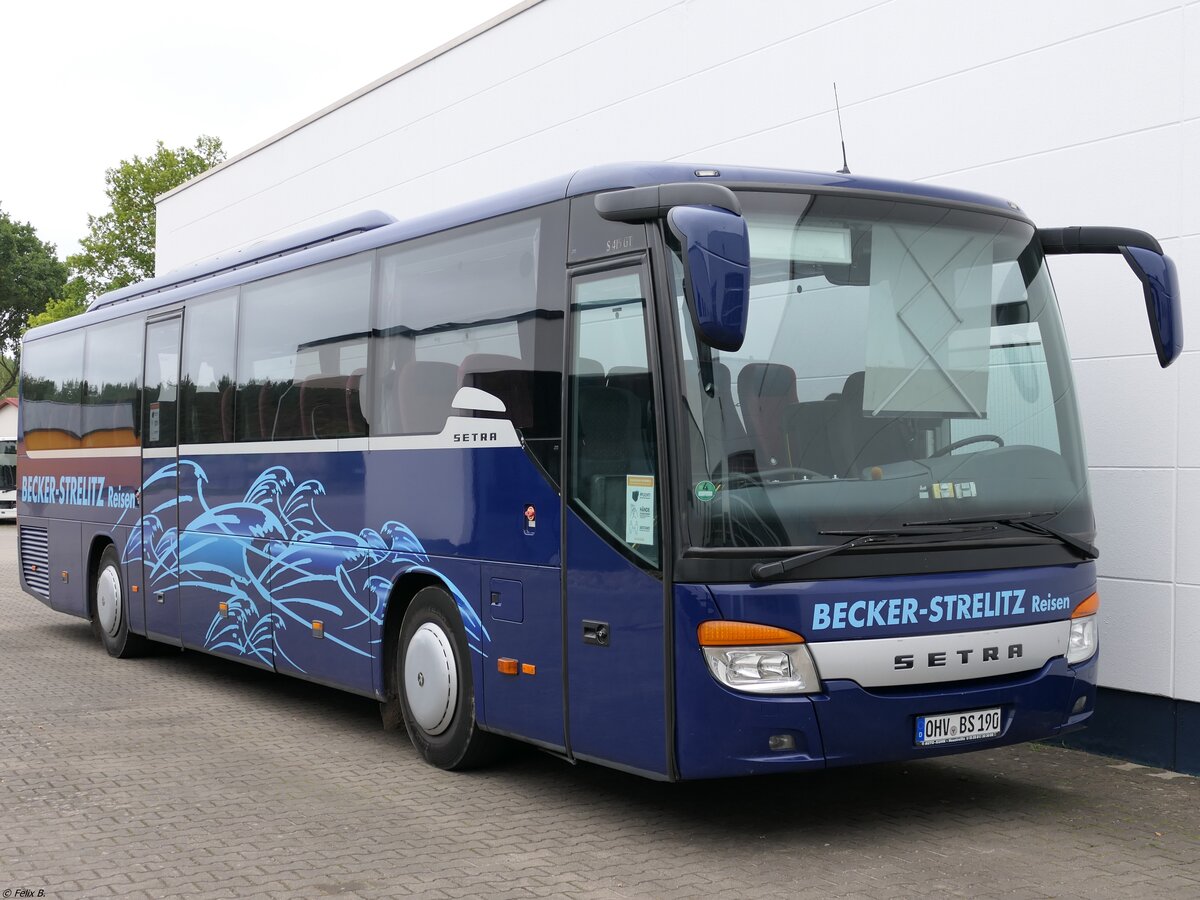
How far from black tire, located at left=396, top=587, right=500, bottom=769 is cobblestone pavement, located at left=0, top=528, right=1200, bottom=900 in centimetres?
16

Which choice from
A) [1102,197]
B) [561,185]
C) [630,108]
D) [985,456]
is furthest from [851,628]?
[630,108]

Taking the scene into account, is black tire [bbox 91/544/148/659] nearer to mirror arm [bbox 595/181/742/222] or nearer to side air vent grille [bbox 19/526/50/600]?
side air vent grille [bbox 19/526/50/600]

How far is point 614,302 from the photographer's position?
20.9ft

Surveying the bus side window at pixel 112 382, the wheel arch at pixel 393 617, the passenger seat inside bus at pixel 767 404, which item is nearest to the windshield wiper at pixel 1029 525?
the passenger seat inside bus at pixel 767 404

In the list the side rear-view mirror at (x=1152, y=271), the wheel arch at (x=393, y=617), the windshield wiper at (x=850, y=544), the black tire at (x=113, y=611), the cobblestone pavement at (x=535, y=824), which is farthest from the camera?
the black tire at (x=113, y=611)

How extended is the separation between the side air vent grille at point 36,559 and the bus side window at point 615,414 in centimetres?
970

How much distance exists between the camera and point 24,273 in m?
65.6

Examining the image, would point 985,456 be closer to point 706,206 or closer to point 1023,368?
point 1023,368

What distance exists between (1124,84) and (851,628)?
4171 millimetres

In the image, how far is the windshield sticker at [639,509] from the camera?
6.00 meters

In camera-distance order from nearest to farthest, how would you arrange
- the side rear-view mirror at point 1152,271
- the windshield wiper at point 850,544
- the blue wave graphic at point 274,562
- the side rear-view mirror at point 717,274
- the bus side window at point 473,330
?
the side rear-view mirror at point 717,274 < the windshield wiper at point 850,544 < the bus side window at point 473,330 < the side rear-view mirror at point 1152,271 < the blue wave graphic at point 274,562

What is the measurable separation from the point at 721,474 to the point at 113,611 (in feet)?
28.3

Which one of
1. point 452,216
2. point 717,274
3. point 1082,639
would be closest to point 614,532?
point 717,274

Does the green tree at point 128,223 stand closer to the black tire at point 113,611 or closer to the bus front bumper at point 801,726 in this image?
the black tire at point 113,611
